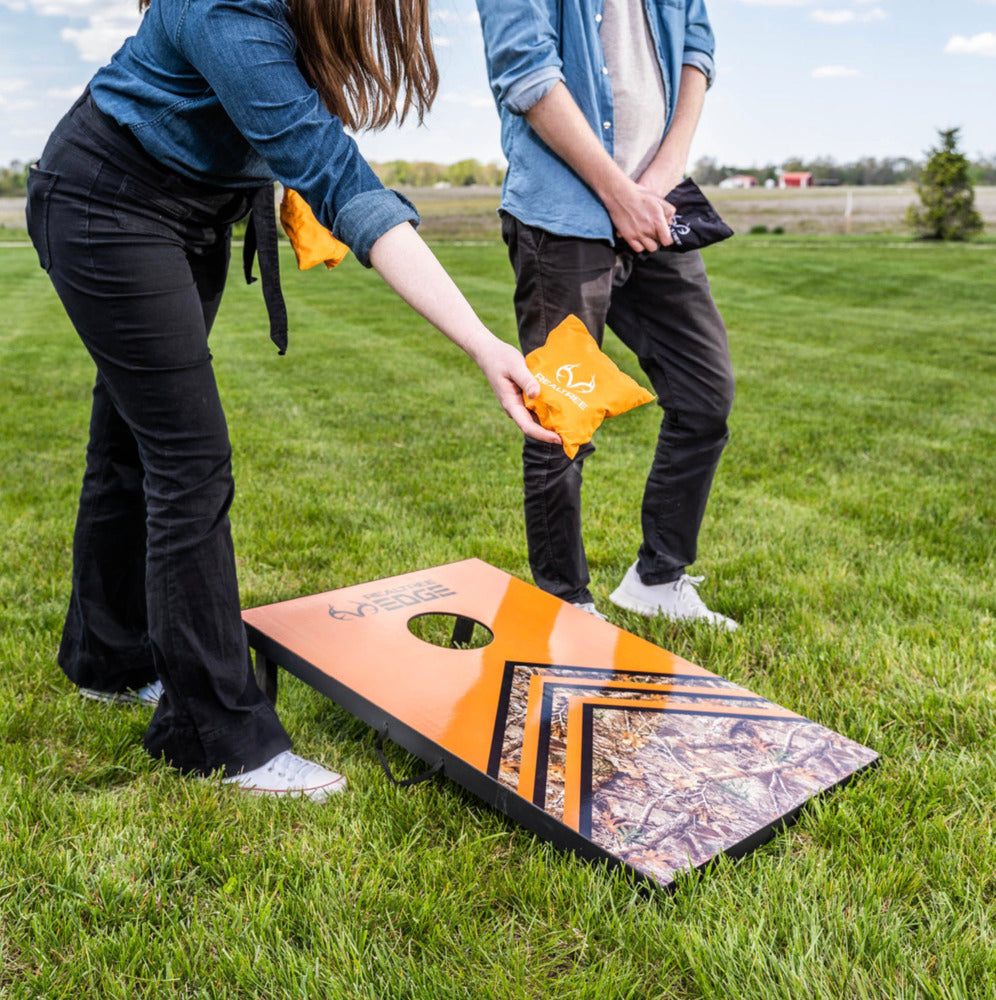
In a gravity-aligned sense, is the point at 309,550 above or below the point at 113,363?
below

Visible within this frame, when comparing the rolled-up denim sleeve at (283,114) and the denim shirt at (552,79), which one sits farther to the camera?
the denim shirt at (552,79)

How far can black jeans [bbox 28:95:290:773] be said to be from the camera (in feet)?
5.80

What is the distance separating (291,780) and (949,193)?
27975 mm

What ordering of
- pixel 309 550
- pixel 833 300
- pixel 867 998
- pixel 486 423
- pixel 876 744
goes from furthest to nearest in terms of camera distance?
1. pixel 833 300
2. pixel 486 423
3. pixel 309 550
4. pixel 876 744
5. pixel 867 998

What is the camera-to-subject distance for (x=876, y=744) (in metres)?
2.13

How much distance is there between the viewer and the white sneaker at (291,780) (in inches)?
77.5

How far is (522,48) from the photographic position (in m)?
2.31

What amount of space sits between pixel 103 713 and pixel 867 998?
173 cm

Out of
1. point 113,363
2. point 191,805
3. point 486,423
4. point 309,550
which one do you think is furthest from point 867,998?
point 486,423

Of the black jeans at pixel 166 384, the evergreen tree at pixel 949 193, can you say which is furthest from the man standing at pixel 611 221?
the evergreen tree at pixel 949 193

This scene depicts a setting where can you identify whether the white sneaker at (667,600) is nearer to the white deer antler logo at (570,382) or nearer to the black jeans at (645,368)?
the black jeans at (645,368)

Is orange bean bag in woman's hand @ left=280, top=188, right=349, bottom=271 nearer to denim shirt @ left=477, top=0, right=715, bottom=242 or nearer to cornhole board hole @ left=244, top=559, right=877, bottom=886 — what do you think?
denim shirt @ left=477, top=0, right=715, bottom=242

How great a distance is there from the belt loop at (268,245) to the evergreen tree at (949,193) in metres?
27.3

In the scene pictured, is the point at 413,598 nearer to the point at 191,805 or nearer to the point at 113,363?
the point at 191,805
